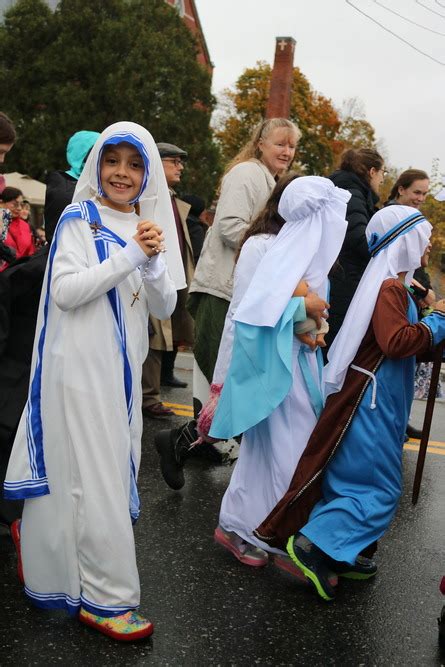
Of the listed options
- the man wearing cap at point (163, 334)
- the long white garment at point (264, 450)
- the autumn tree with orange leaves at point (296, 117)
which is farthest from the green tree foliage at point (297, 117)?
the long white garment at point (264, 450)

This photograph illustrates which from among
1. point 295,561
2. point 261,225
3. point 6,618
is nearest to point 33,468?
point 6,618

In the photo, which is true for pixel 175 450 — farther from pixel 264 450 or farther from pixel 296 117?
pixel 296 117

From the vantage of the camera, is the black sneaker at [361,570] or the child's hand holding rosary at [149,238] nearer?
the child's hand holding rosary at [149,238]

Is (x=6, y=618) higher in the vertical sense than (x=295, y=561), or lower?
lower

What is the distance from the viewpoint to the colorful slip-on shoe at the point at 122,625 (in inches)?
113

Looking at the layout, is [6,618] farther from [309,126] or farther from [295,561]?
[309,126]

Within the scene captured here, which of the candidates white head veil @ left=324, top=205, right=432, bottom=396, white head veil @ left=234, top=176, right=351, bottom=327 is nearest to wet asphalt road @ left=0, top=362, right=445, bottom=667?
white head veil @ left=324, top=205, right=432, bottom=396

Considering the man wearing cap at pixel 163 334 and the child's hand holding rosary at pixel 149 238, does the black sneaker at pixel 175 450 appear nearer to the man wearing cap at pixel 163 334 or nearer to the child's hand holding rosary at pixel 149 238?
the man wearing cap at pixel 163 334

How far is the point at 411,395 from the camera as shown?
3627mm

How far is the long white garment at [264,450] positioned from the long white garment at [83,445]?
2.66ft

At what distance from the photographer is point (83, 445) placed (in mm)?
2865

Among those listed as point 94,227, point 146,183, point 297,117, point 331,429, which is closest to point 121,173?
point 146,183

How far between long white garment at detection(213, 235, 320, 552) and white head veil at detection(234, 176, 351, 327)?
21cm

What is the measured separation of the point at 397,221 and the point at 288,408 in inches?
37.5
